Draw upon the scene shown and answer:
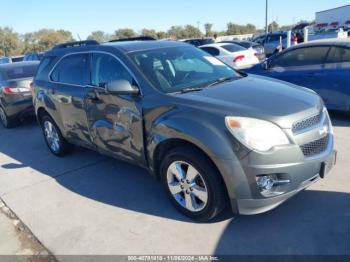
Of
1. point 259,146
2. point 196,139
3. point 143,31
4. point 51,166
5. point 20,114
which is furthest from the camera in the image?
point 143,31

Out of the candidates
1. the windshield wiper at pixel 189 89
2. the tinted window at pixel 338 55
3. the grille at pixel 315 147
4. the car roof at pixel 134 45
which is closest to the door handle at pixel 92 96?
the car roof at pixel 134 45

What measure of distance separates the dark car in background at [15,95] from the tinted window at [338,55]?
21.7 ft

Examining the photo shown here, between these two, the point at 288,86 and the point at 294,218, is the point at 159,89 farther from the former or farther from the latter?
the point at 294,218

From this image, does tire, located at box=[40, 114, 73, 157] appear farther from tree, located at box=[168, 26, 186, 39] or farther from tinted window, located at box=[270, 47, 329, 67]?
tree, located at box=[168, 26, 186, 39]

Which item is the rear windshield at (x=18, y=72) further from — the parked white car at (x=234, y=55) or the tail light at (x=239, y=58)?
the tail light at (x=239, y=58)

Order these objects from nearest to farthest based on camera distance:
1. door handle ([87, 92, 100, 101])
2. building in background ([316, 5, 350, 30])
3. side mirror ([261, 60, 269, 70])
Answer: door handle ([87, 92, 100, 101]), side mirror ([261, 60, 269, 70]), building in background ([316, 5, 350, 30])

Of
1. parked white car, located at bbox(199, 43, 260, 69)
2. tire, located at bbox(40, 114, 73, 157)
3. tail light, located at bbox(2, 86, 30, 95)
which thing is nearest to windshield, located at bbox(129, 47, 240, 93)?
tire, located at bbox(40, 114, 73, 157)

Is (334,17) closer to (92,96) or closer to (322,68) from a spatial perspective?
(322,68)

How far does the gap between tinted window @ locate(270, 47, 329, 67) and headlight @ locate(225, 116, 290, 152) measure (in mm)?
4151

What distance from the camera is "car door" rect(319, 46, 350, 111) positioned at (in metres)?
5.98

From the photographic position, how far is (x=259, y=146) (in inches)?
111

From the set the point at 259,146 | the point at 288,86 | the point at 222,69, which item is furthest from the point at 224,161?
the point at 222,69

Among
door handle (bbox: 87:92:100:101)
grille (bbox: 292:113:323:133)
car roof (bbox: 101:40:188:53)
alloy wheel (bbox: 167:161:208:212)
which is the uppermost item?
car roof (bbox: 101:40:188:53)

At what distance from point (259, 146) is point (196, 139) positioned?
1.82 ft
